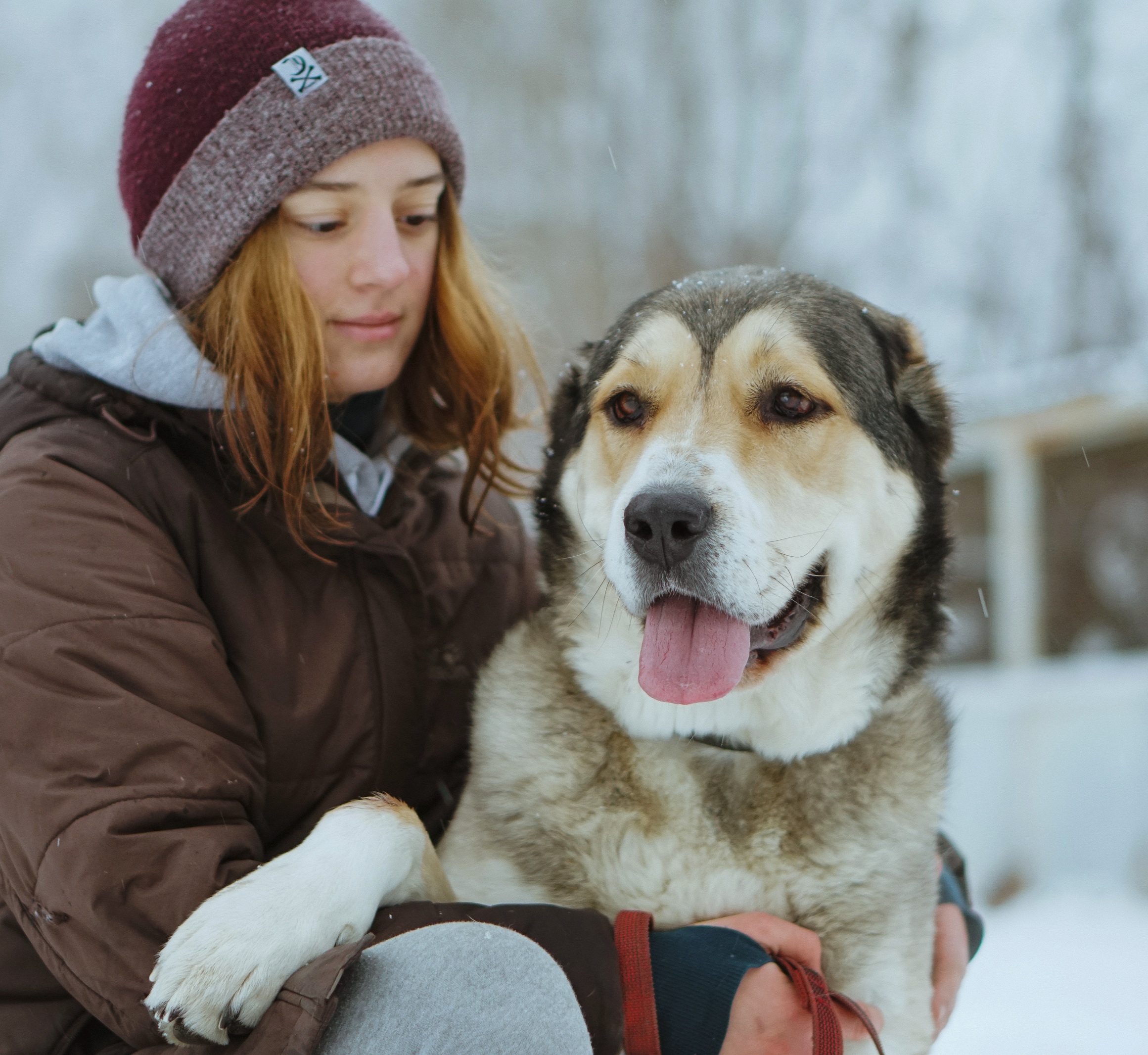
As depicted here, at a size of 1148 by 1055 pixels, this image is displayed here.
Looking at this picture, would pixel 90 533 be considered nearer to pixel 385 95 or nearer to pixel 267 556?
pixel 267 556

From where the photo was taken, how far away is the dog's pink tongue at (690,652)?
1.86 m

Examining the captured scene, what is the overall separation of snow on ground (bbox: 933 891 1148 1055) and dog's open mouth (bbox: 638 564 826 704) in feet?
7.03

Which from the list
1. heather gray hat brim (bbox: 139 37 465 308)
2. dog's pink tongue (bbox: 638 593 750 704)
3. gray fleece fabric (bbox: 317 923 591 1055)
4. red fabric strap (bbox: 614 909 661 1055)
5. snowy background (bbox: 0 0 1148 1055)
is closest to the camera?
gray fleece fabric (bbox: 317 923 591 1055)

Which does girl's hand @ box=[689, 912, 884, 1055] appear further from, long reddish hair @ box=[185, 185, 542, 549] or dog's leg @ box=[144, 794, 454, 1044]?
long reddish hair @ box=[185, 185, 542, 549]

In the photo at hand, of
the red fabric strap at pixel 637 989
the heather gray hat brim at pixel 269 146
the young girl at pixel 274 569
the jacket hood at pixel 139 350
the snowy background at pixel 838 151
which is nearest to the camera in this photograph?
the young girl at pixel 274 569

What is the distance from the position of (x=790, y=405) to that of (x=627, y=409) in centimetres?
35

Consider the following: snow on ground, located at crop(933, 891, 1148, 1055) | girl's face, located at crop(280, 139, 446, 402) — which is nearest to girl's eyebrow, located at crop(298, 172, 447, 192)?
girl's face, located at crop(280, 139, 446, 402)

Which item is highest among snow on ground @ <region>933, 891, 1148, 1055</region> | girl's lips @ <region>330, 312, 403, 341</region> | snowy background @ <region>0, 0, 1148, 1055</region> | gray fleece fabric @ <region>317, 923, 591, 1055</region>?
snowy background @ <region>0, 0, 1148, 1055</region>

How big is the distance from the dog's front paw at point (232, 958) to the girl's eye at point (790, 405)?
1264 millimetres

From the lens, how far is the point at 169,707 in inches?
68.1

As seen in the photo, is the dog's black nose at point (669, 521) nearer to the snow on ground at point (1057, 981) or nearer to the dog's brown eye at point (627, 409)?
the dog's brown eye at point (627, 409)

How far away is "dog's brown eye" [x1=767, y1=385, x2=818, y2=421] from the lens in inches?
82.8

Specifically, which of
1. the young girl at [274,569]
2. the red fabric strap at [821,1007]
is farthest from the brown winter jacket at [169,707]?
the red fabric strap at [821,1007]

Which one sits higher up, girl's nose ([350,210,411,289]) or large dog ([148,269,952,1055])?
girl's nose ([350,210,411,289])
